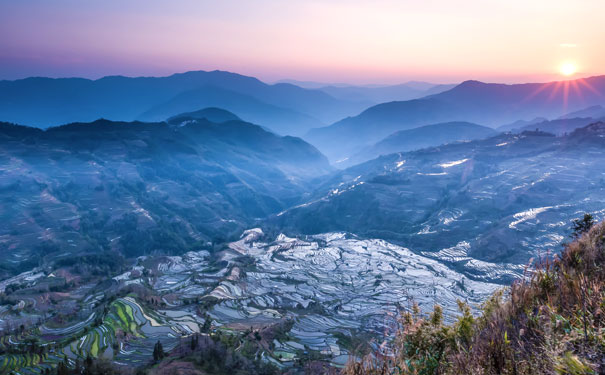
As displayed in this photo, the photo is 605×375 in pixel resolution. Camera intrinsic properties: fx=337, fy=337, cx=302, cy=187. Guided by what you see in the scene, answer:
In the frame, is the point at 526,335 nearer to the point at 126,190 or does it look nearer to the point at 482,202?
the point at 482,202

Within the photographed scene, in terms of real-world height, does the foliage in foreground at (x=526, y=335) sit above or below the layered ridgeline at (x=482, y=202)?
above

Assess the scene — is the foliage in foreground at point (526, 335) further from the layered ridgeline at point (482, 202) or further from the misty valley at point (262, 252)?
the layered ridgeline at point (482, 202)

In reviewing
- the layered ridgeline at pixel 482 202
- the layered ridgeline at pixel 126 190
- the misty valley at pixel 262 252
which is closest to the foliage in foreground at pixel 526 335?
the misty valley at pixel 262 252

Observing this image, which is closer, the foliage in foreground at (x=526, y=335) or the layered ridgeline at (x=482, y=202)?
the foliage in foreground at (x=526, y=335)

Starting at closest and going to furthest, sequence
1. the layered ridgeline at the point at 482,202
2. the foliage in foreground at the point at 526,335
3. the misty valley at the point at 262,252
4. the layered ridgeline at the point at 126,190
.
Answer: the foliage in foreground at the point at 526,335, the misty valley at the point at 262,252, the layered ridgeline at the point at 482,202, the layered ridgeline at the point at 126,190

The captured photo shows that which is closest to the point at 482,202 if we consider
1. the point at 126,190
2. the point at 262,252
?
the point at 262,252
